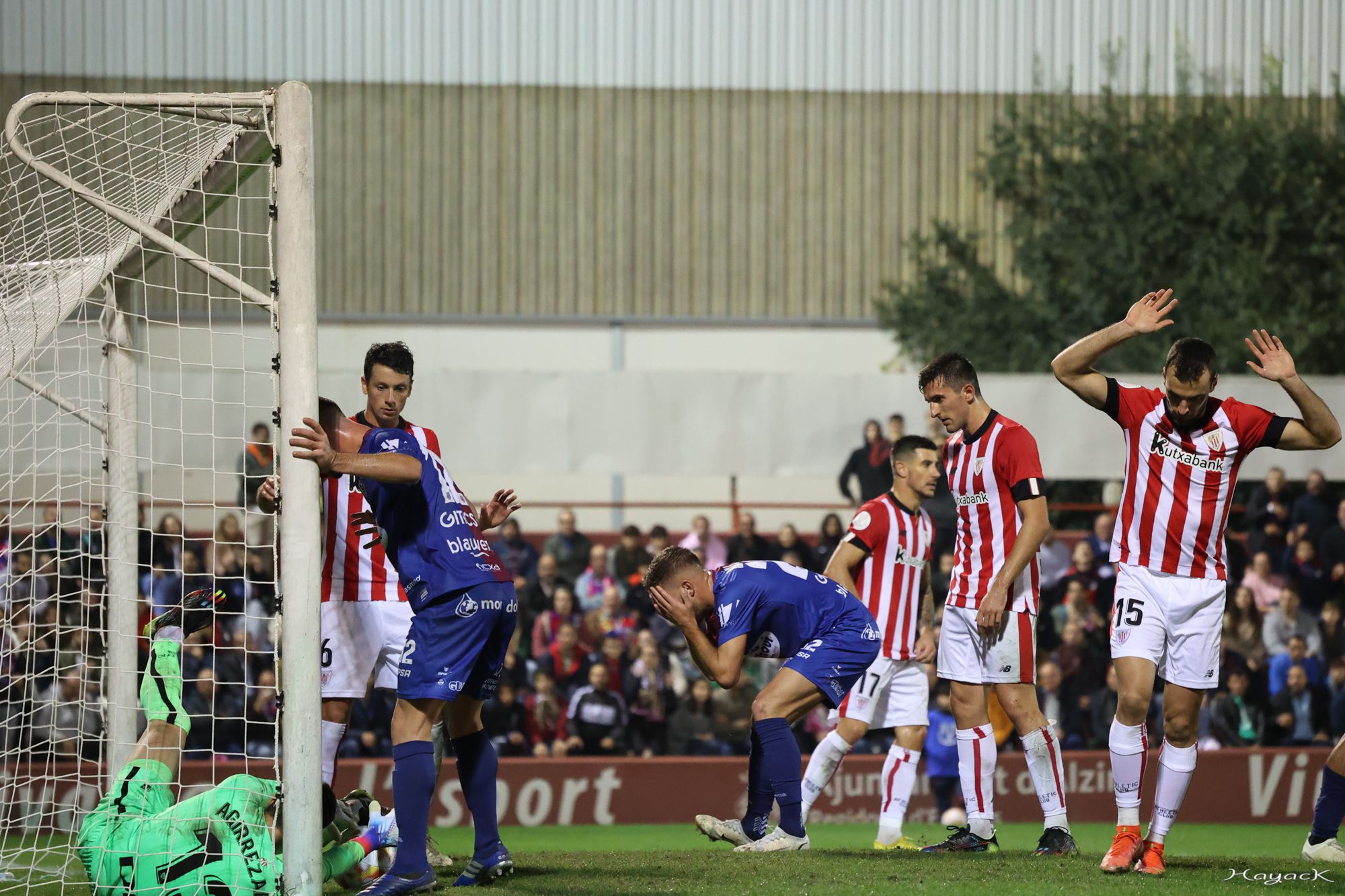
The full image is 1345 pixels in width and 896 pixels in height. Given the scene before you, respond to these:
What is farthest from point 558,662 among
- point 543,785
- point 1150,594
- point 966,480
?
point 1150,594

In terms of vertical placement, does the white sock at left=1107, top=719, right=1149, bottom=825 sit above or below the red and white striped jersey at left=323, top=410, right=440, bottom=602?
below

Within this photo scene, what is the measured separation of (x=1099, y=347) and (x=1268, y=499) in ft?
34.7

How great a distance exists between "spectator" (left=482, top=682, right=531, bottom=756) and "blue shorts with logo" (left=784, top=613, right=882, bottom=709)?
6.98 meters

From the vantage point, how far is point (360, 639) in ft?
24.3

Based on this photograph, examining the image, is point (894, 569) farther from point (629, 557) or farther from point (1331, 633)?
point (1331, 633)

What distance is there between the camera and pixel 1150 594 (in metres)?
6.80

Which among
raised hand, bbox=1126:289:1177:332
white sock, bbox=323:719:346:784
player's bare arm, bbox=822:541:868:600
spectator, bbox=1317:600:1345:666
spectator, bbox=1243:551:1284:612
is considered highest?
raised hand, bbox=1126:289:1177:332

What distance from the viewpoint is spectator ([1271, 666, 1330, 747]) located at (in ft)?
46.6

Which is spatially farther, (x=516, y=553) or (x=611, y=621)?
(x=516, y=553)

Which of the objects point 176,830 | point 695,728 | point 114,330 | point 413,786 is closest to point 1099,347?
point 413,786

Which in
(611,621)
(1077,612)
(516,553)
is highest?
(516,553)

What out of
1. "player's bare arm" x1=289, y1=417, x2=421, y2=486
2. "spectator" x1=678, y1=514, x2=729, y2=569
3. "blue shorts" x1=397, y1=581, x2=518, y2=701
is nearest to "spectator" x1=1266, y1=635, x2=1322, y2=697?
"spectator" x1=678, y1=514, x2=729, y2=569

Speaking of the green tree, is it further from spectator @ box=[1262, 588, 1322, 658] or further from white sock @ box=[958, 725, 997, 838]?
white sock @ box=[958, 725, 997, 838]

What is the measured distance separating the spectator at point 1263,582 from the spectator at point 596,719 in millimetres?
6717
